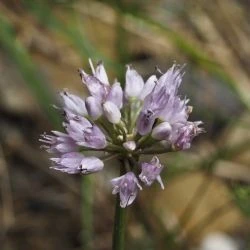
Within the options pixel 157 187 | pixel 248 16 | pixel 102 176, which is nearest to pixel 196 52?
pixel 157 187

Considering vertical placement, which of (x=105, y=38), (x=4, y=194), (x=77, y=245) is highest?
(x=105, y=38)

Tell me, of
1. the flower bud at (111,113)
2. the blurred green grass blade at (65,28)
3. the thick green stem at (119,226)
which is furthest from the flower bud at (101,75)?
the blurred green grass blade at (65,28)

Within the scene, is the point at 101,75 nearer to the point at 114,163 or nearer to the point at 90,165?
the point at 90,165

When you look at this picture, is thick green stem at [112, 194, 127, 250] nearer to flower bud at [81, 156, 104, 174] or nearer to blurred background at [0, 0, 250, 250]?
flower bud at [81, 156, 104, 174]

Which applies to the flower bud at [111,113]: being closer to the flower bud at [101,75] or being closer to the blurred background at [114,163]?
the flower bud at [101,75]

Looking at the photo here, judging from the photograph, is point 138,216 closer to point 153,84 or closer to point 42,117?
point 42,117

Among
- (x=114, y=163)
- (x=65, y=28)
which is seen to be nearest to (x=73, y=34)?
(x=65, y=28)

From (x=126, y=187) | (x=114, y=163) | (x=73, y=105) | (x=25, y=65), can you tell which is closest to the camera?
→ (x=126, y=187)
